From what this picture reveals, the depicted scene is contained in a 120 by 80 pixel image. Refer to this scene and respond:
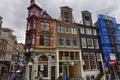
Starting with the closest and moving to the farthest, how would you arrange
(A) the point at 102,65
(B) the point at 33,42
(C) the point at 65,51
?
1. (B) the point at 33,42
2. (C) the point at 65,51
3. (A) the point at 102,65

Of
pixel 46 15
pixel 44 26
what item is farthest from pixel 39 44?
pixel 46 15

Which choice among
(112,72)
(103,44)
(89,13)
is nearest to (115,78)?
(112,72)

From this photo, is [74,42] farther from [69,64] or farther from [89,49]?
Result: [69,64]

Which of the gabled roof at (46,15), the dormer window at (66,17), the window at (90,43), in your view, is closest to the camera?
the gabled roof at (46,15)

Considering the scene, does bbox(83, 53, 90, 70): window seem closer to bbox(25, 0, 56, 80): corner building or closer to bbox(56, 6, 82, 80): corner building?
bbox(56, 6, 82, 80): corner building

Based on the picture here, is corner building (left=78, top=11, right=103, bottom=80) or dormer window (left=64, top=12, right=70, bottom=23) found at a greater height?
dormer window (left=64, top=12, right=70, bottom=23)

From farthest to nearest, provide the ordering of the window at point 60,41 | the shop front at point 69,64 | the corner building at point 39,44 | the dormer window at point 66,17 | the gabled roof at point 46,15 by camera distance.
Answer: the dormer window at point 66,17 → the gabled roof at point 46,15 → the window at point 60,41 → the shop front at point 69,64 → the corner building at point 39,44

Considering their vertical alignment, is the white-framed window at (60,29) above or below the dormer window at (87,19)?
below

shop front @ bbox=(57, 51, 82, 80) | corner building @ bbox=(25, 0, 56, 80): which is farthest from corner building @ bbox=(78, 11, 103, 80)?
corner building @ bbox=(25, 0, 56, 80)

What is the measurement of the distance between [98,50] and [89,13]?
863cm

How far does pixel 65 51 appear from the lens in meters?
26.5

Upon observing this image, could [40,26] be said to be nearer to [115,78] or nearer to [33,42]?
[33,42]

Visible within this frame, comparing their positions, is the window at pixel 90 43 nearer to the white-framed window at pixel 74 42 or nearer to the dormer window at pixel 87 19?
the white-framed window at pixel 74 42

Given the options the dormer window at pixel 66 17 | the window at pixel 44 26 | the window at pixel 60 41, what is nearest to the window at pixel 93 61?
the window at pixel 60 41
